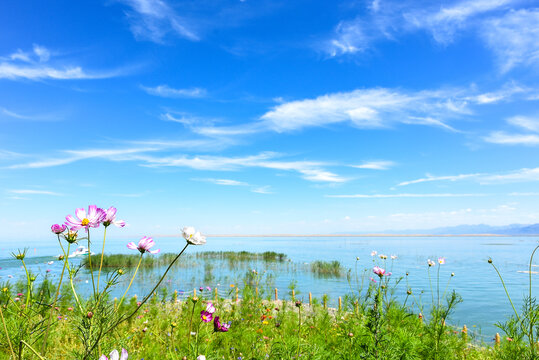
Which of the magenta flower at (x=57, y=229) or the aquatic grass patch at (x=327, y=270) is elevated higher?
the magenta flower at (x=57, y=229)

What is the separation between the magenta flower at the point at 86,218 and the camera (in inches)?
67.3

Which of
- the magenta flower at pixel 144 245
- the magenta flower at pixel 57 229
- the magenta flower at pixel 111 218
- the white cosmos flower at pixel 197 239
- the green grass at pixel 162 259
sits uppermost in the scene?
the magenta flower at pixel 111 218

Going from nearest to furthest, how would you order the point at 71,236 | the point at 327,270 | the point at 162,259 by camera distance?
the point at 71,236
the point at 327,270
the point at 162,259

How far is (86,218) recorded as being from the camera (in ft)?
5.74

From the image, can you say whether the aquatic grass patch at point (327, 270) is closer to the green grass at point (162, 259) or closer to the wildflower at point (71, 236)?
the green grass at point (162, 259)

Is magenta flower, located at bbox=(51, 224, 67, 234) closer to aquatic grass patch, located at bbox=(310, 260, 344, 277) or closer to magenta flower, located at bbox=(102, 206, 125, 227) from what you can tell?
magenta flower, located at bbox=(102, 206, 125, 227)

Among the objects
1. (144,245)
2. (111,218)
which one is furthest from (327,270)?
(111,218)

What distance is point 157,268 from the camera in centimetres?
2377

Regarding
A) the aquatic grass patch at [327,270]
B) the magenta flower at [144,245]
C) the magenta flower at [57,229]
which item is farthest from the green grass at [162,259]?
the magenta flower at [144,245]

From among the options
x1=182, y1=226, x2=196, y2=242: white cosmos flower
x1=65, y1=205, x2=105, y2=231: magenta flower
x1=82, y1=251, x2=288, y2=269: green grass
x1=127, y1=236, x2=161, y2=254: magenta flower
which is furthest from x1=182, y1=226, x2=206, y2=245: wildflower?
x1=82, y1=251, x2=288, y2=269: green grass

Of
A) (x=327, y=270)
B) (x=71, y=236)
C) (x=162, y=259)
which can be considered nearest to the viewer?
(x=71, y=236)

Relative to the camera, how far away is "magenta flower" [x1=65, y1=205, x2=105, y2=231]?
1.71m

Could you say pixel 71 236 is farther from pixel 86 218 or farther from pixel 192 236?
pixel 192 236

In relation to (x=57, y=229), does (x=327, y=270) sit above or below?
below
